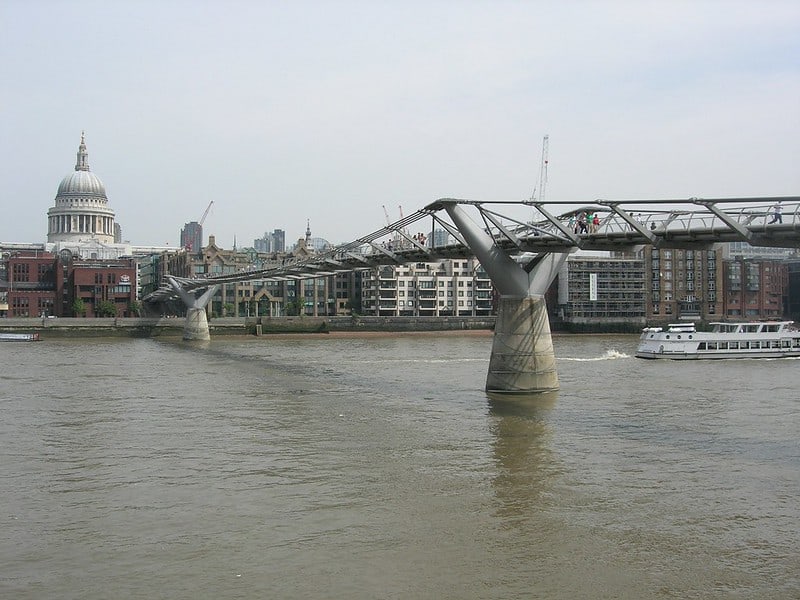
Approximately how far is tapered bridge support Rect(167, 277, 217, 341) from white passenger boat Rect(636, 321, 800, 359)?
51.3 meters

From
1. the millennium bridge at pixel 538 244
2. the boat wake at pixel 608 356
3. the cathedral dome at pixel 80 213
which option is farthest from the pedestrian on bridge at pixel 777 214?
the cathedral dome at pixel 80 213

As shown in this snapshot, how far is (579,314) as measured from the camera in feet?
407

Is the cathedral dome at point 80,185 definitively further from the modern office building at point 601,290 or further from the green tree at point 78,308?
the modern office building at point 601,290

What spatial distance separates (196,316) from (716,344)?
57341 millimetres

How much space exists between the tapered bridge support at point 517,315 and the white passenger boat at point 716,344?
26918 millimetres

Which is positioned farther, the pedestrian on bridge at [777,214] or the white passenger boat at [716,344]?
the white passenger boat at [716,344]

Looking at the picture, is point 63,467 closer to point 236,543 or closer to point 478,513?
point 236,543

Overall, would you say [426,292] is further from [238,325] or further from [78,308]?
[78,308]

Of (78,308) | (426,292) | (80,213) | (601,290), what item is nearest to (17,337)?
(78,308)

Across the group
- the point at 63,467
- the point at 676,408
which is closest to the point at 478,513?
the point at 63,467

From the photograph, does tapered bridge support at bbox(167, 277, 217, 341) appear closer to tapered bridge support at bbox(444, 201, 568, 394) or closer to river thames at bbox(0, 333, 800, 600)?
river thames at bbox(0, 333, 800, 600)

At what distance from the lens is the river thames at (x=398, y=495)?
14.8m

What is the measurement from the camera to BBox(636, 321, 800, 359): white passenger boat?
63.9 m

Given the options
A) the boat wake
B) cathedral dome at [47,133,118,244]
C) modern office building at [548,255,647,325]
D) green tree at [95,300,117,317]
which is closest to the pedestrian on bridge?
the boat wake
